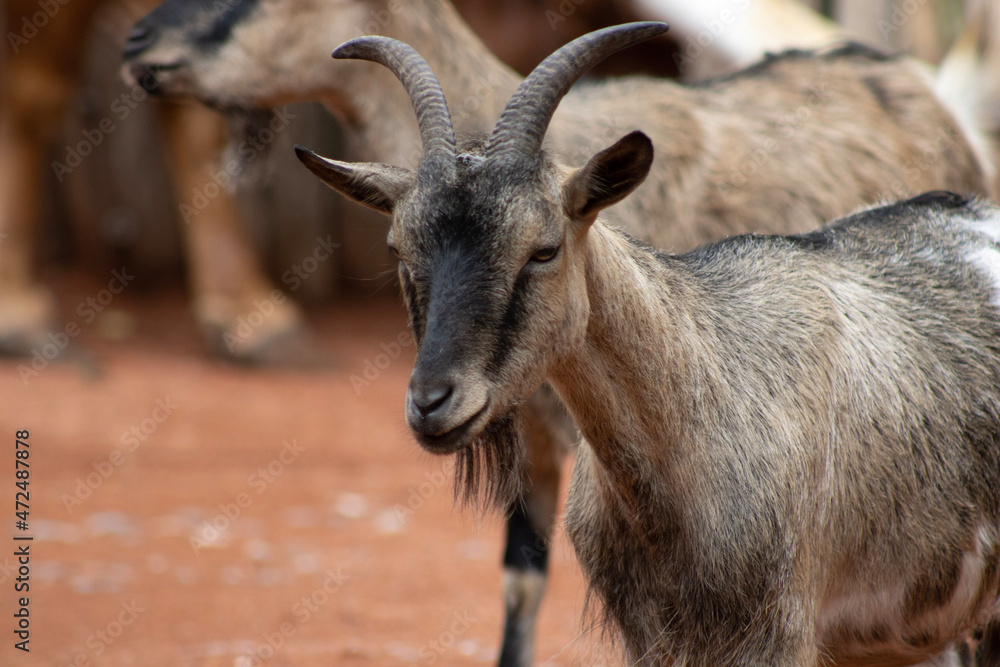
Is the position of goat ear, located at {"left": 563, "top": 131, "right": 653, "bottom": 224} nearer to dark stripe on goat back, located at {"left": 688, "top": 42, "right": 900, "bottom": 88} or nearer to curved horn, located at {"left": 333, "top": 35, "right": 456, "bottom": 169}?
curved horn, located at {"left": 333, "top": 35, "right": 456, "bottom": 169}

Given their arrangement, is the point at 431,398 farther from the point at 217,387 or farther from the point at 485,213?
the point at 217,387

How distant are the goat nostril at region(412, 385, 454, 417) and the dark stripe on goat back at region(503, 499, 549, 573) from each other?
7.78ft

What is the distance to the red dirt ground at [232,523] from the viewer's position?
17.5 feet

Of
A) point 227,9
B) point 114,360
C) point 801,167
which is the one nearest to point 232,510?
point 114,360

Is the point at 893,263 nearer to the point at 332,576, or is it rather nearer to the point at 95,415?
the point at 332,576

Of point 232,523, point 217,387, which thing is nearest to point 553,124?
point 232,523

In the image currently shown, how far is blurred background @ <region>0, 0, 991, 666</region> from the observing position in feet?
18.5

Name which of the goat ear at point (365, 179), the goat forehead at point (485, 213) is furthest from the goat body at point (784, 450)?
the goat ear at point (365, 179)

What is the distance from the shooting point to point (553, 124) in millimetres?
4992

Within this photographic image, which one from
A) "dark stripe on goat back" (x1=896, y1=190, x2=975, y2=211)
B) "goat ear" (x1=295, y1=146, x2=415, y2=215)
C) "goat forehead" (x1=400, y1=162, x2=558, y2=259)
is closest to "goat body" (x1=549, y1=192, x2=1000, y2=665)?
"goat forehead" (x1=400, y1=162, x2=558, y2=259)

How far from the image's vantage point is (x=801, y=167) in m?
5.61

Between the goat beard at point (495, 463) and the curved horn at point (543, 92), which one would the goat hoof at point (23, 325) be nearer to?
the goat beard at point (495, 463)

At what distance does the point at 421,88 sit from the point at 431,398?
97cm

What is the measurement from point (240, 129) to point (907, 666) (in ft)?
12.4
